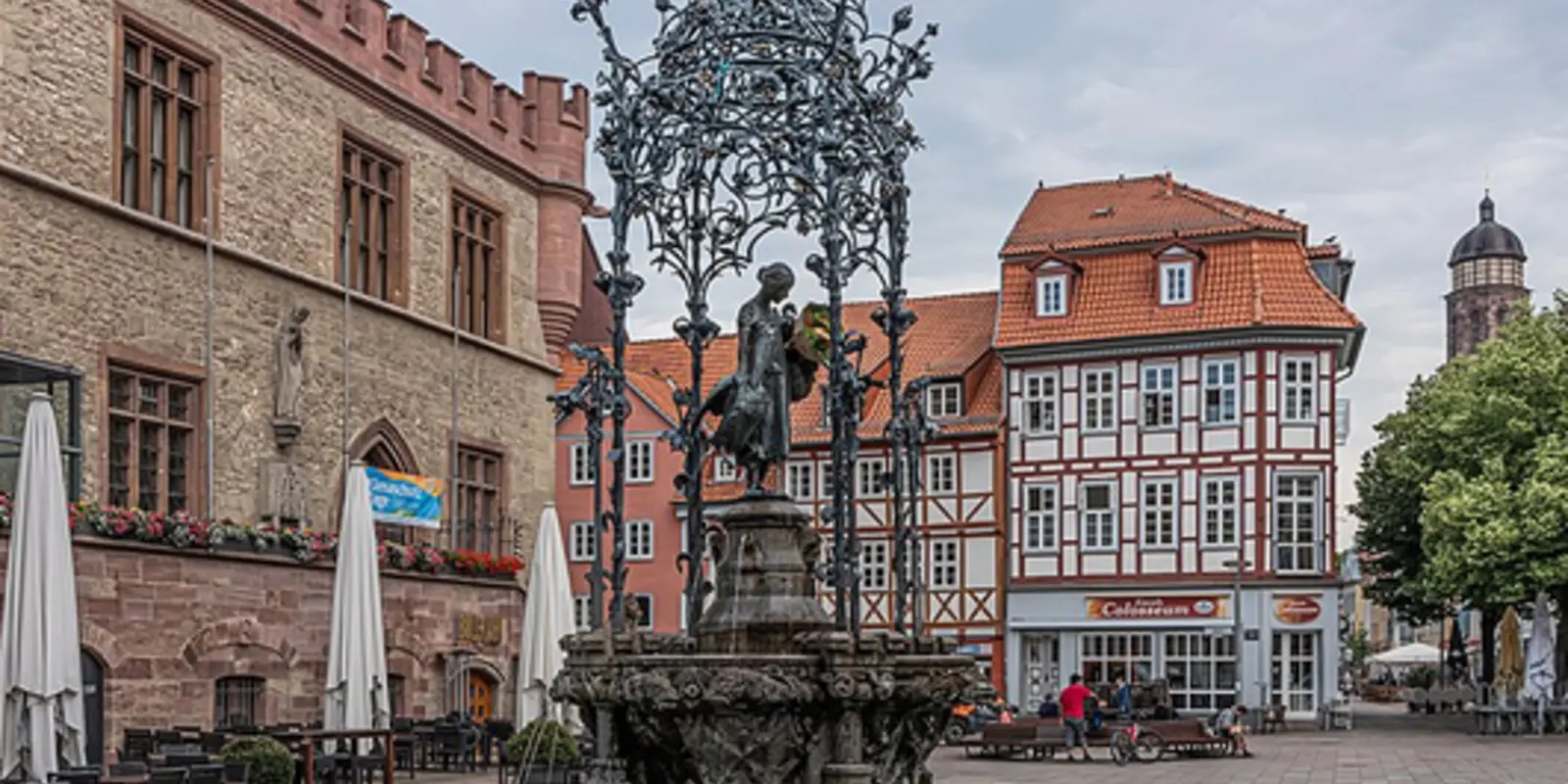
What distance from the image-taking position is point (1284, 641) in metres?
41.6

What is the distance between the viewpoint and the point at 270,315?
25.0 m

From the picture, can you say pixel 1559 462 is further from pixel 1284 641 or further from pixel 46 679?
pixel 46 679

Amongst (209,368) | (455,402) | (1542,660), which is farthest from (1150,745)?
(209,368)

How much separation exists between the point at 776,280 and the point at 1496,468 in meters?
28.7

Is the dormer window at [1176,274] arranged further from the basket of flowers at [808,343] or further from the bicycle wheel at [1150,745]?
the basket of flowers at [808,343]

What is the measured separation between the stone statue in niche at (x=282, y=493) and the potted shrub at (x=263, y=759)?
7.74 meters

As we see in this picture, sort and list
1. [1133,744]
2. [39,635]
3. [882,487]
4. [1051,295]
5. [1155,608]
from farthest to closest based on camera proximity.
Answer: [1051,295]
[882,487]
[1155,608]
[1133,744]
[39,635]

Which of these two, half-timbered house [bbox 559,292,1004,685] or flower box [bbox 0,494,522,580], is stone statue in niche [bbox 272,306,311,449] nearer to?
flower box [bbox 0,494,522,580]

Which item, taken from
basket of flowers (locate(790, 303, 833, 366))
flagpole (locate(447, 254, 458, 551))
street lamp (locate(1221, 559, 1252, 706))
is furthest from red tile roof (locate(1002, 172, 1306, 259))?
basket of flowers (locate(790, 303, 833, 366))

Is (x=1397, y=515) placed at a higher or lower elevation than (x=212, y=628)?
higher

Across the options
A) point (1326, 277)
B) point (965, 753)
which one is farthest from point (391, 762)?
point (1326, 277)

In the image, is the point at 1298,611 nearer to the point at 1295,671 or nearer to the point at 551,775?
the point at 1295,671

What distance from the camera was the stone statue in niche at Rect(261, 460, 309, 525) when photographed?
80.5 feet

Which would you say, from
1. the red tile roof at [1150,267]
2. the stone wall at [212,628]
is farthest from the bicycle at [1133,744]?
the red tile roof at [1150,267]
